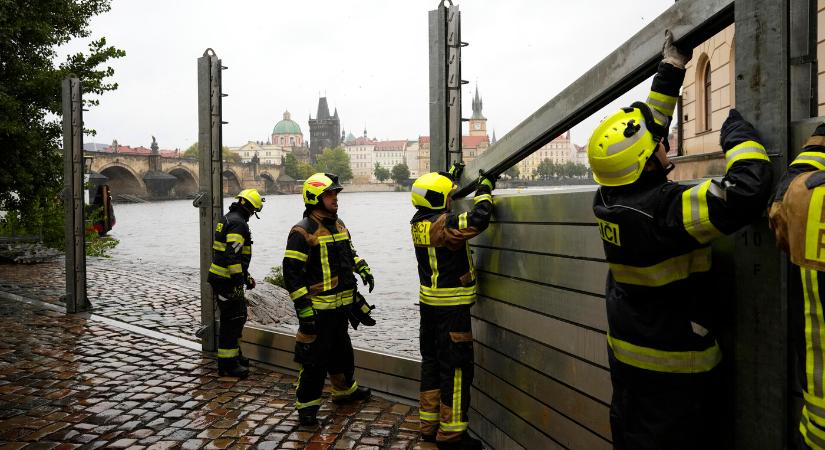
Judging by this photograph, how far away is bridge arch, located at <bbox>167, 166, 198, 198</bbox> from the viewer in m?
90.4

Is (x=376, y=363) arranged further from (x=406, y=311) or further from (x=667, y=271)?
(x=406, y=311)

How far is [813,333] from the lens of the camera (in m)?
1.84

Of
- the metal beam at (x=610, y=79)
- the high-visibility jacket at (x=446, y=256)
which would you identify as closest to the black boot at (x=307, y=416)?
the high-visibility jacket at (x=446, y=256)

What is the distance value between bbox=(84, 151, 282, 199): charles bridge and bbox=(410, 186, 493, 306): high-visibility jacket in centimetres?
7454

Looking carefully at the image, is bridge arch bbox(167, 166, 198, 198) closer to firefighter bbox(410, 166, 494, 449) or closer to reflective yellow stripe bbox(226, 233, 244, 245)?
reflective yellow stripe bbox(226, 233, 244, 245)

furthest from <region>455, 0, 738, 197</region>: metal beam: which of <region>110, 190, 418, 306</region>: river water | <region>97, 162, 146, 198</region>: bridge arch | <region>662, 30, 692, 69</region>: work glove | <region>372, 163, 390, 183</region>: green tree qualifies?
<region>97, 162, 146, 198</region>: bridge arch

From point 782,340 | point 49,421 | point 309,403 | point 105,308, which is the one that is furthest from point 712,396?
point 105,308

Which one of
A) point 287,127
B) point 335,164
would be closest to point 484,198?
point 335,164

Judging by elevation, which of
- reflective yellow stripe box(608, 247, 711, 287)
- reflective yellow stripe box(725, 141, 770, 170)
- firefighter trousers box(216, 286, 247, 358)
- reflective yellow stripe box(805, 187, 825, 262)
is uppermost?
reflective yellow stripe box(725, 141, 770, 170)

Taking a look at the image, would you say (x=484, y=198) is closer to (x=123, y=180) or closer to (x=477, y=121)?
(x=477, y=121)

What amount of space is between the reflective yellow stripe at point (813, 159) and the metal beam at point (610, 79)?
0.76 m

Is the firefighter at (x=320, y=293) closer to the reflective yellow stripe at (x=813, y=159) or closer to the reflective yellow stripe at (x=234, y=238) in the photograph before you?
the reflective yellow stripe at (x=234, y=238)

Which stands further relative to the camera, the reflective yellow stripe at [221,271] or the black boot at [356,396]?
the reflective yellow stripe at [221,271]

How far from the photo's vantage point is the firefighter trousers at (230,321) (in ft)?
22.2
